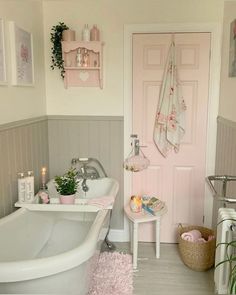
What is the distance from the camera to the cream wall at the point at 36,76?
227 centimetres

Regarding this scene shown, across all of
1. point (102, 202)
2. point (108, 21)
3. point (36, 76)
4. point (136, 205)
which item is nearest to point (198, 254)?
point (136, 205)

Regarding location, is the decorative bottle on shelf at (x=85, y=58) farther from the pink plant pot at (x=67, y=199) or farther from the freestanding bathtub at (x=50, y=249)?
the pink plant pot at (x=67, y=199)

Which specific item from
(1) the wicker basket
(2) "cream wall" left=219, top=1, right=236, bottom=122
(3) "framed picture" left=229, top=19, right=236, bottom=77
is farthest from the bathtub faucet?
(3) "framed picture" left=229, top=19, right=236, bottom=77

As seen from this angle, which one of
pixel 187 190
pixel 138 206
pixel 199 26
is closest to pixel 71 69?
pixel 199 26

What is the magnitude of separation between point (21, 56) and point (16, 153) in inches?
30.2

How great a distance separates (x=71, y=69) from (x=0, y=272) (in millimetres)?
2026

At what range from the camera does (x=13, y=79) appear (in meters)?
2.36

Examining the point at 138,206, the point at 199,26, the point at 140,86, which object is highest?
the point at 199,26

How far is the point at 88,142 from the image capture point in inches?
125

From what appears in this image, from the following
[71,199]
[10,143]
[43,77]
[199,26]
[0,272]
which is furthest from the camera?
[43,77]

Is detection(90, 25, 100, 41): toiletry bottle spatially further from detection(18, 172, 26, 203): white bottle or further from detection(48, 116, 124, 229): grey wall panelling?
detection(18, 172, 26, 203): white bottle

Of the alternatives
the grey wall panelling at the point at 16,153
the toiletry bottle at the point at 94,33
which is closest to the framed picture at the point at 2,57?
the grey wall panelling at the point at 16,153

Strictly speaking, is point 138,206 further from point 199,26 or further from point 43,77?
point 199,26

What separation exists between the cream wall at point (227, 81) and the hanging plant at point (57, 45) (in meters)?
1.45
